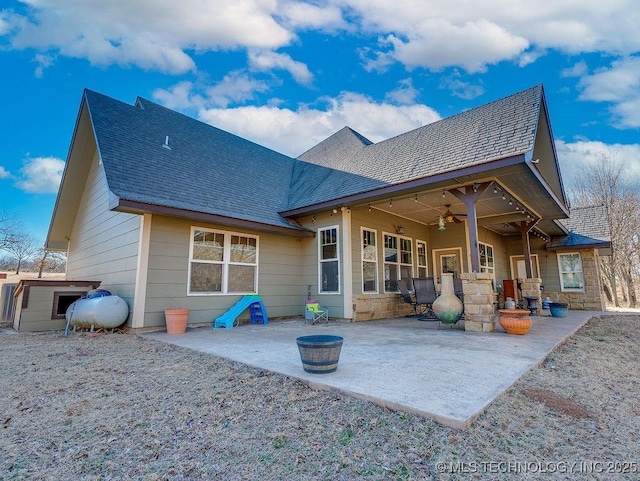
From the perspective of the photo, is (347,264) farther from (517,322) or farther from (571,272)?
(571,272)

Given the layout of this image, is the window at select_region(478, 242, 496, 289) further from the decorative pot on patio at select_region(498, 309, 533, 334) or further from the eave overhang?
the eave overhang

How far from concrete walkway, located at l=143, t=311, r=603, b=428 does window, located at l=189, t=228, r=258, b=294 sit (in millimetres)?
1123

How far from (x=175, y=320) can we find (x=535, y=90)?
796cm

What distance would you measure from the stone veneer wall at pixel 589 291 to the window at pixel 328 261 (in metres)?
9.11

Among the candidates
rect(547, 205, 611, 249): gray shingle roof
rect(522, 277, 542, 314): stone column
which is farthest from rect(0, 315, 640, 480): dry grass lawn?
rect(547, 205, 611, 249): gray shingle roof

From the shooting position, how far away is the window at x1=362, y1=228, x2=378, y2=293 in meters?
7.89

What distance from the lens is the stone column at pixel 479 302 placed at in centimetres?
545

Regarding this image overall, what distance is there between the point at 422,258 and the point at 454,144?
4.52 m

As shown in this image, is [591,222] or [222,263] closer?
[222,263]

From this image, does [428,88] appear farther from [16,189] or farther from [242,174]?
[16,189]

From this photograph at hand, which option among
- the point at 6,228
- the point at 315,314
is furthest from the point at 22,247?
the point at 315,314

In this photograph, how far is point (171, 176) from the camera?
6902 mm

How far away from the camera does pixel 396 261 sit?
9.01 m

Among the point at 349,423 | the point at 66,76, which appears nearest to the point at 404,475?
the point at 349,423
